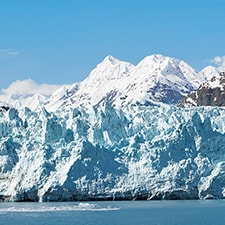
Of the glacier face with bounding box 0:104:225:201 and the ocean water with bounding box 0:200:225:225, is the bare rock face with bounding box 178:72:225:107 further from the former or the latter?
the ocean water with bounding box 0:200:225:225

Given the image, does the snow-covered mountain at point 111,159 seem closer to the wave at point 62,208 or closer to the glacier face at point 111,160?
the glacier face at point 111,160

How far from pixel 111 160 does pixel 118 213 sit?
9.31 meters

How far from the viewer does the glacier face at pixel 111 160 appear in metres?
Result: 46.3

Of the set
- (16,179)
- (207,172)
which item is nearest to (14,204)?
(16,179)

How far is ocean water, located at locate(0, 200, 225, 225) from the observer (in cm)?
3422

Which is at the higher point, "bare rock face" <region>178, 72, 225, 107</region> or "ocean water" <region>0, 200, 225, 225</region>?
"bare rock face" <region>178, 72, 225, 107</region>

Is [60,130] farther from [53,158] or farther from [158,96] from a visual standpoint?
[158,96]

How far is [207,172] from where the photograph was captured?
154ft

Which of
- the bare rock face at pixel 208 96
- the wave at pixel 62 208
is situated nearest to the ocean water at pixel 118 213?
the wave at pixel 62 208

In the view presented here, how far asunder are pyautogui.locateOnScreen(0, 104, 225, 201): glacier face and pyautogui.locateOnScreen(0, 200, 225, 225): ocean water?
2.67 feet

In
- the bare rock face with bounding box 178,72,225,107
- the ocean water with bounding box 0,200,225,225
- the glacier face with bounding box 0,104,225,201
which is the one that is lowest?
the ocean water with bounding box 0,200,225,225

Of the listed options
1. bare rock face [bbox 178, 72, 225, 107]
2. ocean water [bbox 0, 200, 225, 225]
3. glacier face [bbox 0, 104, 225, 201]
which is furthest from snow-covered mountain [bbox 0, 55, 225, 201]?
bare rock face [bbox 178, 72, 225, 107]

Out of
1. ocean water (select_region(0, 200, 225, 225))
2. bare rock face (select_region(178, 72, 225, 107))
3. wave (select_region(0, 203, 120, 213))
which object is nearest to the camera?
ocean water (select_region(0, 200, 225, 225))

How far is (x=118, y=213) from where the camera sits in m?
38.6
